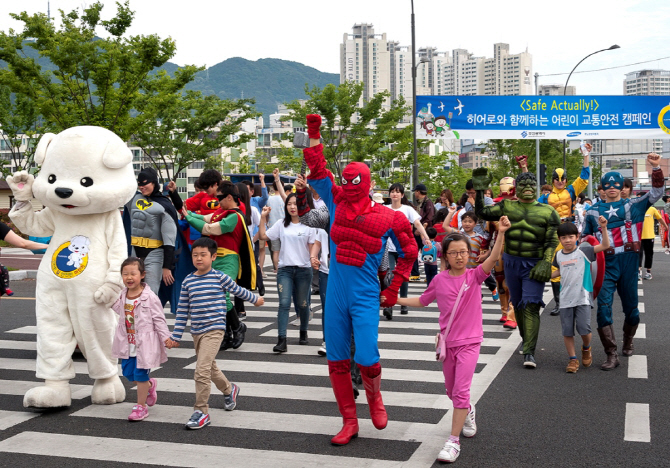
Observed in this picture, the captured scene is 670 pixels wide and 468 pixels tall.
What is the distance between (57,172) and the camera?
6.43 m

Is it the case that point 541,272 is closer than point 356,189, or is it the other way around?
point 356,189

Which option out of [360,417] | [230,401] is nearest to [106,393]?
[230,401]

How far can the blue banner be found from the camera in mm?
22156

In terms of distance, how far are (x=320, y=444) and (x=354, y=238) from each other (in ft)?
4.79

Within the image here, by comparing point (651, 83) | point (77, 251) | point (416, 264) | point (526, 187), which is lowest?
point (416, 264)

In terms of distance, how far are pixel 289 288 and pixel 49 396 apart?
317cm

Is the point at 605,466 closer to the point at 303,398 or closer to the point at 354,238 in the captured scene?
the point at 354,238

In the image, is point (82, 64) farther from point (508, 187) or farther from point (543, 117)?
point (508, 187)

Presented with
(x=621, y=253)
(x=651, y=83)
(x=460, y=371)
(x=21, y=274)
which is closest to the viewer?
(x=460, y=371)

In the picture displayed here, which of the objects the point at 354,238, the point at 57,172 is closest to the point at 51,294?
the point at 57,172

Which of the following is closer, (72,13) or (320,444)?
(320,444)

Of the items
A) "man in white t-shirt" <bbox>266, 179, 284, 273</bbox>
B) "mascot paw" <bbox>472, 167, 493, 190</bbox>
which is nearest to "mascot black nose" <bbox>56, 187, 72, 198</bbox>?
"mascot paw" <bbox>472, 167, 493, 190</bbox>

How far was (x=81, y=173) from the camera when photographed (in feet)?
21.0

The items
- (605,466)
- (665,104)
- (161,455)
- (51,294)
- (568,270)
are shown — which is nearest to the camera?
(605,466)
